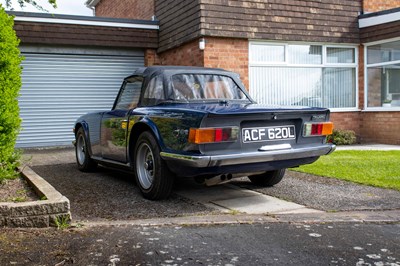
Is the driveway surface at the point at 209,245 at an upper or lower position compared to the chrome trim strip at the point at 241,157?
lower

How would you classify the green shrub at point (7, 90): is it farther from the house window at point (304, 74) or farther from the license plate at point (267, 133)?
the house window at point (304, 74)

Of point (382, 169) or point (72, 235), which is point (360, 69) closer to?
point (382, 169)

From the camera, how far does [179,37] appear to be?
478 inches

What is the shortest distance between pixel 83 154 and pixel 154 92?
256 centimetres

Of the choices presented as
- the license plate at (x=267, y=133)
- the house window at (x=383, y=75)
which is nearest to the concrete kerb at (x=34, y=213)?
the license plate at (x=267, y=133)

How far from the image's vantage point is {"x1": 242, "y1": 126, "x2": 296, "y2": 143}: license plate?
4.65 m

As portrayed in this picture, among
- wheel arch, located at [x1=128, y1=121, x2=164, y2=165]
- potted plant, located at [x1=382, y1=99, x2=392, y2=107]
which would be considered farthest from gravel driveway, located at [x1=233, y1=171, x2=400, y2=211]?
potted plant, located at [x1=382, y1=99, x2=392, y2=107]

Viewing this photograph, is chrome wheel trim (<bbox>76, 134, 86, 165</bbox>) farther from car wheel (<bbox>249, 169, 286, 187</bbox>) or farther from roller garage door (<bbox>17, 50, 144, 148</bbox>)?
roller garage door (<bbox>17, 50, 144, 148</bbox>)

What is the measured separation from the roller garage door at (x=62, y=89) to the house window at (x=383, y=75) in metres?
6.91

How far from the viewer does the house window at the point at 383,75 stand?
12.4 metres

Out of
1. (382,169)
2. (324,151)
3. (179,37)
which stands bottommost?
(382,169)

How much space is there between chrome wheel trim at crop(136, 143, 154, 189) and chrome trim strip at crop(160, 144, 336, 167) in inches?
21.9

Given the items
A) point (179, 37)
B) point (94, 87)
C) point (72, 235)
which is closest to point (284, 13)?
point (179, 37)

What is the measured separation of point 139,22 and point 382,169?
Result: 27.9ft
